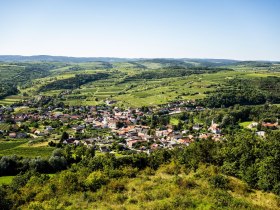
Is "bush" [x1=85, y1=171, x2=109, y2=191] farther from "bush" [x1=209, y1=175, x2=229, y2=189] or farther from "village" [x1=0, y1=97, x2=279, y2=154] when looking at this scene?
"village" [x1=0, y1=97, x2=279, y2=154]

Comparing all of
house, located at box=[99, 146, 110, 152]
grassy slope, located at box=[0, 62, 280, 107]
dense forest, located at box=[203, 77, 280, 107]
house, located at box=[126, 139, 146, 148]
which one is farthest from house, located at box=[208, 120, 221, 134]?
grassy slope, located at box=[0, 62, 280, 107]

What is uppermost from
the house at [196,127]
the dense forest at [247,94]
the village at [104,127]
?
the dense forest at [247,94]

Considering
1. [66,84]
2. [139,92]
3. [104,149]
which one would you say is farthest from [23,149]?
[66,84]

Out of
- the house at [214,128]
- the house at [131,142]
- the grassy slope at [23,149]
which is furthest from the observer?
the house at [214,128]

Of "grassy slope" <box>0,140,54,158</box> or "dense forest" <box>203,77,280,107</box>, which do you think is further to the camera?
"dense forest" <box>203,77,280,107</box>

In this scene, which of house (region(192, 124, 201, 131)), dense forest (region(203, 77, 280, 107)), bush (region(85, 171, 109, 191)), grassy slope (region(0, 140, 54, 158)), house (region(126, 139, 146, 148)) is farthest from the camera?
dense forest (region(203, 77, 280, 107))

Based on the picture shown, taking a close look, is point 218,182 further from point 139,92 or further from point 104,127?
point 139,92

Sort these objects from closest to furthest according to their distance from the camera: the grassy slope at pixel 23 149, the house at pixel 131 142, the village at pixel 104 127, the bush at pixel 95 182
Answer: the bush at pixel 95 182 → the grassy slope at pixel 23 149 → the house at pixel 131 142 → the village at pixel 104 127

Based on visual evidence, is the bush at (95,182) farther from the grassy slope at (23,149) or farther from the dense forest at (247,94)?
the dense forest at (247,94)

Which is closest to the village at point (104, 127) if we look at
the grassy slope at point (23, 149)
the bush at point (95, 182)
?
the grassy slope at point (23, 149)
